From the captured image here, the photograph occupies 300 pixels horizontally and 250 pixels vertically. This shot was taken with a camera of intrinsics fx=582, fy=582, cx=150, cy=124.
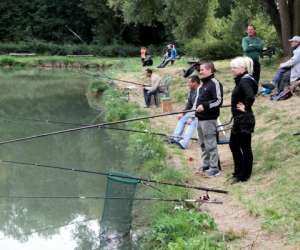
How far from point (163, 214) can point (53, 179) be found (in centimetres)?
→ 363

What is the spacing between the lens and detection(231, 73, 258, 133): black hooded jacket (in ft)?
23.8

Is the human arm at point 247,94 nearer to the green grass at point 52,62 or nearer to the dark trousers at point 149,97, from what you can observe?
the dark trousers at point 149,97

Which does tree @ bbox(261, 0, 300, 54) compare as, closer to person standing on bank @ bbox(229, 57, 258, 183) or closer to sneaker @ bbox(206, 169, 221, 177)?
sneaker @ bbox(206, 169, 221, 177)

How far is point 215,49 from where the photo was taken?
2848cm

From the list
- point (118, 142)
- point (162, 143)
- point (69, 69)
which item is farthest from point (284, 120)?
point (69, 69)

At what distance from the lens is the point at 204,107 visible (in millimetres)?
7941

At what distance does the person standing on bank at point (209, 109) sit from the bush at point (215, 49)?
66.1 feet

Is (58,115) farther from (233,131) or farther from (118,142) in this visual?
(233,131)

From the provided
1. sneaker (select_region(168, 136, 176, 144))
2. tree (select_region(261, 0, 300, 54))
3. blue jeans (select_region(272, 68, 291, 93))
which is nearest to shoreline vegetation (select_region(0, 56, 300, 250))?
sneaker (select_region(168, 136, 176, 144))

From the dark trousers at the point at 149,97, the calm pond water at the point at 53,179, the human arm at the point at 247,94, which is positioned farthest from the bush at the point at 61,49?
the human arm at the point at 247,94

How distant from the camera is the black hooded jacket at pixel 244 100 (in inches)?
286

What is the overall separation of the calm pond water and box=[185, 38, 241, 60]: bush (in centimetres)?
984

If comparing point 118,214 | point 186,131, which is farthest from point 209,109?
point 186,131

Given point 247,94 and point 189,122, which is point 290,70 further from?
point 247,94
